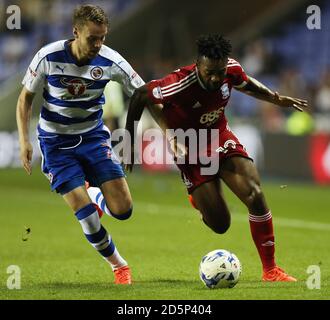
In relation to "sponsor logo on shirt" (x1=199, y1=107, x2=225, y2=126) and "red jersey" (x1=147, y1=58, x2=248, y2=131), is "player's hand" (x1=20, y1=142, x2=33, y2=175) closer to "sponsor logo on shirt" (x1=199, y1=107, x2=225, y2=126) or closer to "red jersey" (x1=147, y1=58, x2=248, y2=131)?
"red jersey" (x1=147, y1=58, x2=248, y2=131)

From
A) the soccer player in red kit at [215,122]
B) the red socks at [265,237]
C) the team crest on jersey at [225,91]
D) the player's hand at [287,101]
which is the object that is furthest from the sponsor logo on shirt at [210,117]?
the red socks at [265,237]

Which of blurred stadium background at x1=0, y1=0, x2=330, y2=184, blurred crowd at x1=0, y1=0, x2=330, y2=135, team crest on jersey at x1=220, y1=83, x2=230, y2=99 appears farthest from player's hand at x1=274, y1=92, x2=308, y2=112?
blurred stadium background at x1=0, y1=0, x2=330, y2=184

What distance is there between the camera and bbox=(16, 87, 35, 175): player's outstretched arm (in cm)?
726

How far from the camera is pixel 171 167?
62.9 ft

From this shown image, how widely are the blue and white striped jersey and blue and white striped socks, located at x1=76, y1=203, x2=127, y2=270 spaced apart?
749 millimetres

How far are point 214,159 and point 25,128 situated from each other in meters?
1.65

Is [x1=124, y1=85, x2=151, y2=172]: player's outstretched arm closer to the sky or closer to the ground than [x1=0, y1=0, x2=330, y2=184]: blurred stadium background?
closer to the ground

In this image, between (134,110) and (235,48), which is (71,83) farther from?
(235,48)

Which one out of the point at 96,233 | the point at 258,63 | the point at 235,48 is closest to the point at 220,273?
the point at 96,233

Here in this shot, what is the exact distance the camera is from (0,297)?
265 inches

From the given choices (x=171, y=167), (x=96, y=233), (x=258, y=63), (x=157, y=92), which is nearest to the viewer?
(x=96, y=233)

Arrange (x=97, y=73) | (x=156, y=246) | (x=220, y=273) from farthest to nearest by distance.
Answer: (x=156, y=246) → (x=97, y=73) → (x=220, y=273)

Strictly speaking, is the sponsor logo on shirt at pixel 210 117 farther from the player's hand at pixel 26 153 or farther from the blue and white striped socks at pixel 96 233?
the player's hand at pixel 26 153

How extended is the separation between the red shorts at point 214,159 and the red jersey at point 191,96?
0.15 m
